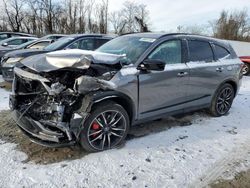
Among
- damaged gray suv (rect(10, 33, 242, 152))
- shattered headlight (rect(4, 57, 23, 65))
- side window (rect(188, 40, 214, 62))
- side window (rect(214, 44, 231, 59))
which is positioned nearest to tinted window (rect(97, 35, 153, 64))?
damaged gray suv (rect(10, 33, 242, 152))

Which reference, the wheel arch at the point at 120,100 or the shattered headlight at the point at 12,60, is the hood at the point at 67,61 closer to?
the wheel arch at the point at 120,100

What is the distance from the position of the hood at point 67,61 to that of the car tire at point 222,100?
2623 mm

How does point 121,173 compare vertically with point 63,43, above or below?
→ below

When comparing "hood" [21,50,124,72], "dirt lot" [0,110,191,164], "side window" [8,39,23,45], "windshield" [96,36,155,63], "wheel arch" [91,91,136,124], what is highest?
"windshield" [96,36,155,63]

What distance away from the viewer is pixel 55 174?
347 centimetres

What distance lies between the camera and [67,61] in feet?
12.4

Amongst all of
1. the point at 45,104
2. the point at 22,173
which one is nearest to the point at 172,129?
the point at 45,104

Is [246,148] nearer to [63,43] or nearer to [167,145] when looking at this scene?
[167,145]

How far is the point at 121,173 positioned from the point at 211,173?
3.73 ft

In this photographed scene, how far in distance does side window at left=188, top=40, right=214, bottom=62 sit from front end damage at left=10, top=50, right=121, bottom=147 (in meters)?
1.73

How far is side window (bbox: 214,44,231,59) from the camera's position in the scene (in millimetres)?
5770

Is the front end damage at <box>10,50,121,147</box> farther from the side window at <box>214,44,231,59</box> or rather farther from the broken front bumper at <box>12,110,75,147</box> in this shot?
the side window at <box>214,44,231,59</box>

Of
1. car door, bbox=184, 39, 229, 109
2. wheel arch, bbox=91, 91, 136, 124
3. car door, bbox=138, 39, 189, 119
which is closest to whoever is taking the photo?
wheel arch, bbox=91, 91, 136, 124

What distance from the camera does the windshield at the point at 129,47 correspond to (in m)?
4.47
